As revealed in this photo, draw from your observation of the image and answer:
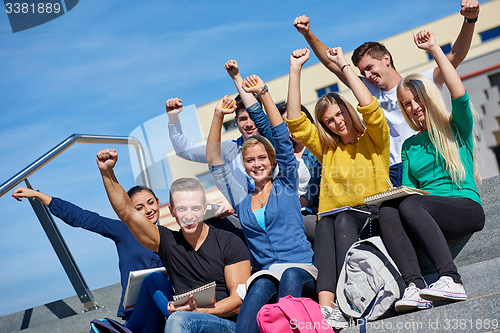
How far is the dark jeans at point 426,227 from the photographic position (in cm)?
190

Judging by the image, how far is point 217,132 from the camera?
234cm

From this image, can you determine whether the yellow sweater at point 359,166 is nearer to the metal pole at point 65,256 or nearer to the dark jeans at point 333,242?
the dark jeans at point 333,242

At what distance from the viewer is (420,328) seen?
1.67m

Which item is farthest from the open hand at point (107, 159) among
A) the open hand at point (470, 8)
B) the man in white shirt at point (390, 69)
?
the open hand at point (470, 8)

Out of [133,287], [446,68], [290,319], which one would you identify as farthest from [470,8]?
[133,287]

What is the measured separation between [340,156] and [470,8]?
1119 mm

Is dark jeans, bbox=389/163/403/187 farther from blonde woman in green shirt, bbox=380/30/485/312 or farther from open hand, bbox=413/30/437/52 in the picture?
open hand, bbox=413/30/437/52

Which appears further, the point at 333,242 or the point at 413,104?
the point at 413,104

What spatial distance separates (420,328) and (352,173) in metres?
0.89

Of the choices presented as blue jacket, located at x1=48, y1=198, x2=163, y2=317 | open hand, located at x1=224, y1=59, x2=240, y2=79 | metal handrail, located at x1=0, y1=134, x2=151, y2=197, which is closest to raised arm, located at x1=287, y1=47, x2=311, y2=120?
open hand, located at x1=224, y1=59, x2=240, y2=79

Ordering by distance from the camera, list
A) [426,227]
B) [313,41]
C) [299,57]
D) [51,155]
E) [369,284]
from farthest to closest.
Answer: [51,155], [313,41], [299,57], [426,227], [369,284]

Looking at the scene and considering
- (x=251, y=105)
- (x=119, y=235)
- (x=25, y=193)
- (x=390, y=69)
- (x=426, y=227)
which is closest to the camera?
(x=426, y=227)

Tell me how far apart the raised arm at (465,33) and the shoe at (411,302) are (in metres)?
1.41

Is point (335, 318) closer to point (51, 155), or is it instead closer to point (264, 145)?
point (264, 145)
